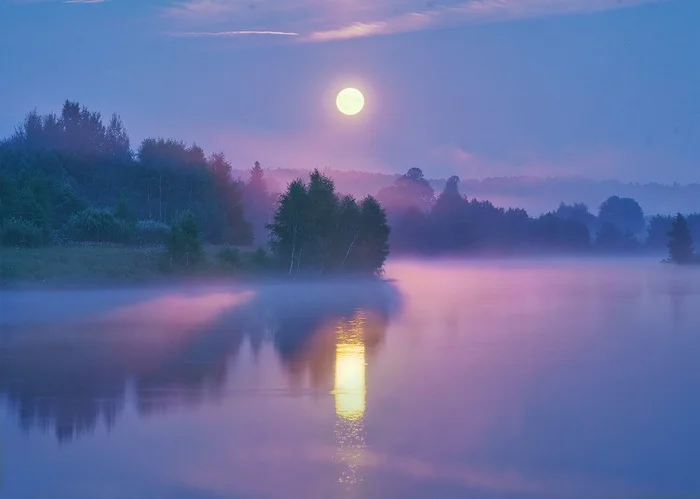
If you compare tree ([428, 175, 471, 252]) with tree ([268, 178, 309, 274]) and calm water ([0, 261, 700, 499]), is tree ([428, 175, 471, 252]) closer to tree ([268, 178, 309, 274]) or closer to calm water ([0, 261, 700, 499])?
tree ([268, 178, 309, 274])

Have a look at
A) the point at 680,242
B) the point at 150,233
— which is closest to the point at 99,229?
the point at 150,233

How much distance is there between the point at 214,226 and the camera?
4678cm

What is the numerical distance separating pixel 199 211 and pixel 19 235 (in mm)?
14161

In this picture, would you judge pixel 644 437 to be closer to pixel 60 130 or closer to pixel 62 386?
pixel 62 386

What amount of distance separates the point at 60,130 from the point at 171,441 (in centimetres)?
5219

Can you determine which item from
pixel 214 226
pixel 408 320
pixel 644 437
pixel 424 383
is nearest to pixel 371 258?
pixel 214 226

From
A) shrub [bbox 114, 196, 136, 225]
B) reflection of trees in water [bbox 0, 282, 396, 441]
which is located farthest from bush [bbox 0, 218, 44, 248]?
reflection of trees in water [bbox 0, 282, 396, 441]

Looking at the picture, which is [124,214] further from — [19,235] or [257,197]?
[257,197]

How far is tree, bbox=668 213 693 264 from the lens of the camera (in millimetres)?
62594

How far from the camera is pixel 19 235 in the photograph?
33.1m

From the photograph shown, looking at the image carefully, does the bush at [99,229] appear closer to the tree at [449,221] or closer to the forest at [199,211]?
the forest at [199,211]

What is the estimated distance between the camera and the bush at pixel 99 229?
36875 mm

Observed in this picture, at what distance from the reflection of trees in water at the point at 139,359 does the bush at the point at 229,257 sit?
10.8 metres

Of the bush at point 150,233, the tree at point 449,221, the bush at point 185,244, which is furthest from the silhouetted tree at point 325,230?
the tree at point 449,221
